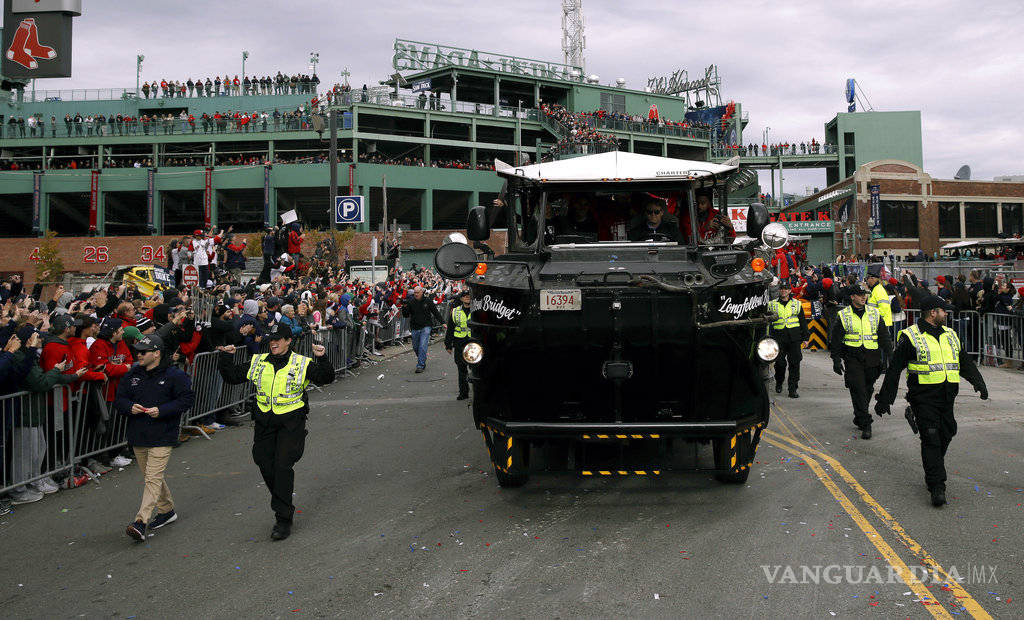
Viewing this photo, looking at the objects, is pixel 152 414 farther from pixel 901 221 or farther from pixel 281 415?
pixel 901 221

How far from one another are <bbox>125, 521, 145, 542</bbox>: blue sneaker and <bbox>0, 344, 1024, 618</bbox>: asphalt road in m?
0.12

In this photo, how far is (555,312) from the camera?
6.60m

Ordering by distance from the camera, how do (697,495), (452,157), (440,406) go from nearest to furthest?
1. (697,495)
2. (440,406)
3. (452,157)

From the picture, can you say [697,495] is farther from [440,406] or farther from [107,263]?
[107,263]

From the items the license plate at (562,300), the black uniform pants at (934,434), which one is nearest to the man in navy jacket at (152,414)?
the license plate at (562,300)

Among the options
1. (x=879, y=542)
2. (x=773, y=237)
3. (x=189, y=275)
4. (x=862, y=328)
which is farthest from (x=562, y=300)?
(x=189, y=275)

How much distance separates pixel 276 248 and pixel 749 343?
17.2 metres

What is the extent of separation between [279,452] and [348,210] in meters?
16.2

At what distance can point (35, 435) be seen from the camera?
324 inches

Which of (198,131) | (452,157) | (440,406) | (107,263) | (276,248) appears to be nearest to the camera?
(440,406)

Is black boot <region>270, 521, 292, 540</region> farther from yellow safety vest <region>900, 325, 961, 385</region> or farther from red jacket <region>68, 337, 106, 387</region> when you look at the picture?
yellow safety vest <region>900, 325, 961, 385</region>

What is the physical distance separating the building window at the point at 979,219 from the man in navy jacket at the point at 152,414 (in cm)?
6086

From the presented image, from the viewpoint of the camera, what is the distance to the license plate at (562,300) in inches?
257

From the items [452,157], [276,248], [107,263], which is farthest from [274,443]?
[452,157]
